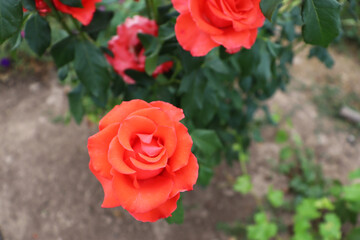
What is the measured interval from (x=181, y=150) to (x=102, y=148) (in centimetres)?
15

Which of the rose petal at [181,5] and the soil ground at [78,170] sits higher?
the rose petal at [181,5]

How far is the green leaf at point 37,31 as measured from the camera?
866 mm

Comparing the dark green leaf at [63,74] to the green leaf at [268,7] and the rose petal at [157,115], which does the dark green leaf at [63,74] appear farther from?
the green leaf at [268,7]

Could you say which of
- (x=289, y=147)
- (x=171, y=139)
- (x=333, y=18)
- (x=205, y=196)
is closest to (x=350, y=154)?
(x=289, y=147)

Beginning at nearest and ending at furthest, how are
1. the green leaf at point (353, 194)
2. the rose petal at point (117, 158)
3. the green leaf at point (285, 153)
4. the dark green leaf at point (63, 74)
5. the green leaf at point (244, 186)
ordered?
1. the rose petal at point (117, 158)
2. the dark green leaf at point (63, 74)
3. the green leaf at point (353, 194)
4. the green leaf at point (244, 186)
5. the green leaf at point (285, 153)

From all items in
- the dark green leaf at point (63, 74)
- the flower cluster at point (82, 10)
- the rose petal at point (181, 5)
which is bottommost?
the dark green leaf at point (63, 74)

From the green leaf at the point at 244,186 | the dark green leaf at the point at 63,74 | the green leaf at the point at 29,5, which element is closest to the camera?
the green leaf at the point at 29,5

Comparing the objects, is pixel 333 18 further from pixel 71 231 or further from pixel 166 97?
pixel 71 231

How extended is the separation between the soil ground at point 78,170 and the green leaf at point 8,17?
1579 mm

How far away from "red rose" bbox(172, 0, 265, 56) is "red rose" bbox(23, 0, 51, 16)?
41 centimetres

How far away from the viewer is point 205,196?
2.16 meters

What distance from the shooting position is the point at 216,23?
619 mm

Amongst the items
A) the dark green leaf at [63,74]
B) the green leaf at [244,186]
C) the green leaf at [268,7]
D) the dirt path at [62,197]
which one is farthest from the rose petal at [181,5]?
the dirt path at [62,197]

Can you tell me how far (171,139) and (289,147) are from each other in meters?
2.08
